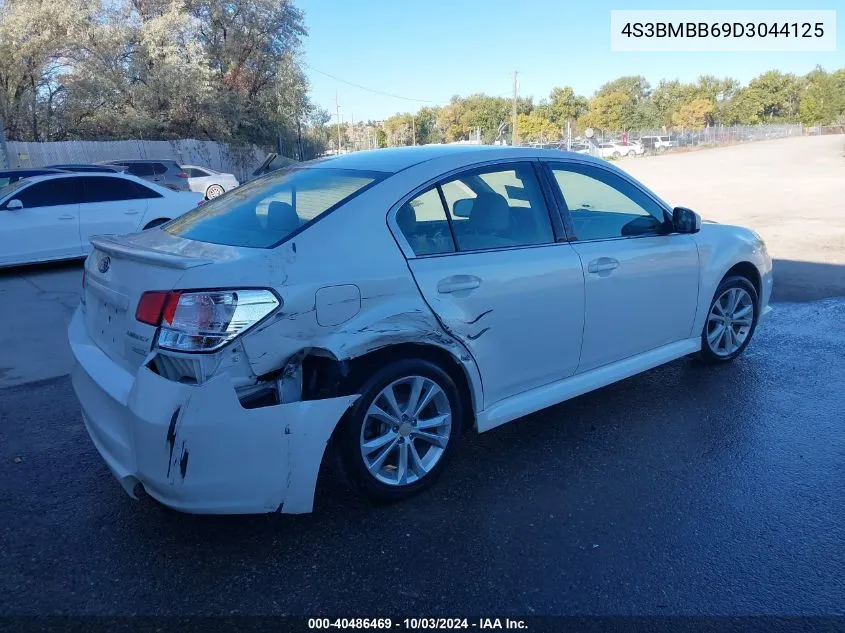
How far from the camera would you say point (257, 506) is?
266 cm

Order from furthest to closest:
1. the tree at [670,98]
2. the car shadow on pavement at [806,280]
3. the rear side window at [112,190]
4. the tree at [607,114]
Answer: the tree at [670,98] → the tree at [607,114] → the rear side window at [112,190] → the car shadow on pavement at [806,280]

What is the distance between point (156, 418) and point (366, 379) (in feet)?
2.83

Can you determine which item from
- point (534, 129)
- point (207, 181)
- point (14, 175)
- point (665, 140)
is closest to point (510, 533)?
point (14, 175)

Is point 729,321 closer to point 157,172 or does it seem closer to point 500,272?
point 500,272

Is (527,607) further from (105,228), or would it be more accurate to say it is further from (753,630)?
(105,228)

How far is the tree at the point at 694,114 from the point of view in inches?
3100

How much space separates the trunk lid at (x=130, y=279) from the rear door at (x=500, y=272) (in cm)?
93

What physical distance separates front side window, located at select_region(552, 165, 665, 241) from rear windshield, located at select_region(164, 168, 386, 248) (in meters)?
1.26

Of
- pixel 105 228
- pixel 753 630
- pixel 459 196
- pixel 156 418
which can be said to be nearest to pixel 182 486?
pixel 156 418

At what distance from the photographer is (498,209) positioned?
11.9 feet

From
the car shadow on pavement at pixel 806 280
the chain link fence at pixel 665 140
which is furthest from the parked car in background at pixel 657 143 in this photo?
the car shadow on pavement at pixel 806 280

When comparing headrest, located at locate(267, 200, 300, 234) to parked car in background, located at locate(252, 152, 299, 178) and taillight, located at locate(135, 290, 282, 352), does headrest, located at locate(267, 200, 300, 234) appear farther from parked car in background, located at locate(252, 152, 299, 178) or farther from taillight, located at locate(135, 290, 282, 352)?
parked car in background, located at locate(252, 152, 299, 178)

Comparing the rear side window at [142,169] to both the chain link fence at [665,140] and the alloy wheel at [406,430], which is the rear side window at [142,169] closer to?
the alloy wheel at [406,430]

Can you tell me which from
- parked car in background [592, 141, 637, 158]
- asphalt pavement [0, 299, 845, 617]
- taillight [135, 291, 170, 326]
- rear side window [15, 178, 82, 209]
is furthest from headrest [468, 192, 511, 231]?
parked car in background [592, 141, 637, 158]
